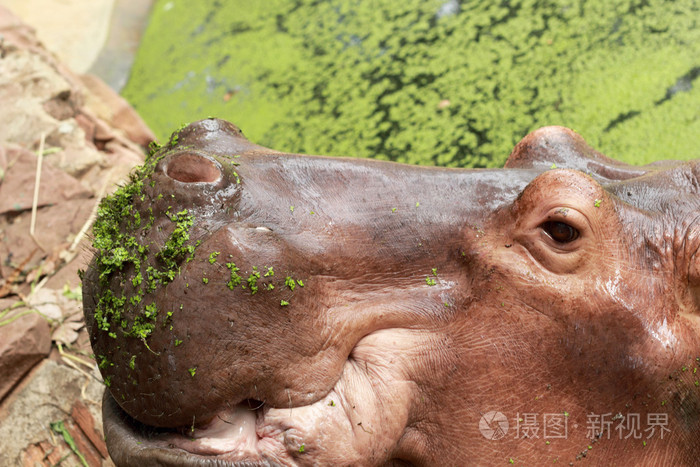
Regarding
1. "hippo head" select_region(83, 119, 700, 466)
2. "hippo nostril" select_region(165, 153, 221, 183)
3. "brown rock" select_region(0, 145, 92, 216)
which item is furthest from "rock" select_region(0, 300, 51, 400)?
"hippo nostril" select_region(165, 153, 221, 183)

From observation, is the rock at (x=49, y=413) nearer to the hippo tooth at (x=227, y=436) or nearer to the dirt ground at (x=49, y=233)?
the dirt ground at (x=49, y=233)

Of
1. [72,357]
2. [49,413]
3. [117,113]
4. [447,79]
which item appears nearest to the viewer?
[49,413]

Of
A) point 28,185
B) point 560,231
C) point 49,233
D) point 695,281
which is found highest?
point 560,231

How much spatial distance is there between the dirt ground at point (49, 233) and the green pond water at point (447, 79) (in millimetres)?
744

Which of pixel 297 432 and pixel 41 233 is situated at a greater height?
pixel 297 432

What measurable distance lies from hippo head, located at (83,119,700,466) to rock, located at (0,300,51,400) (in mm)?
1100

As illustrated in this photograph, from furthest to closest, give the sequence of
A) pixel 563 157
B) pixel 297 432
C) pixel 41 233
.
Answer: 1. pixel 41 233
2. pixel 563 157
3. pixel 297 432

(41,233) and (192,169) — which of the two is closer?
(192,169)

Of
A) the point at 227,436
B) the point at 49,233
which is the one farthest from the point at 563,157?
the point at 49,233

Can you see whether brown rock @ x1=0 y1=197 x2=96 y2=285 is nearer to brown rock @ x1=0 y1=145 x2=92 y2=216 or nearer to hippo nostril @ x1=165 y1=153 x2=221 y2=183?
brown rock @ x1=0 y1=145 x2=92 y2=216

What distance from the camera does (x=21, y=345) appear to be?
2.54 meters

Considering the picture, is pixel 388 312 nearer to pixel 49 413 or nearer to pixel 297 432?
pixel 297 432

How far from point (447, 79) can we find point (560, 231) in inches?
112

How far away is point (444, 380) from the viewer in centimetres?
160
